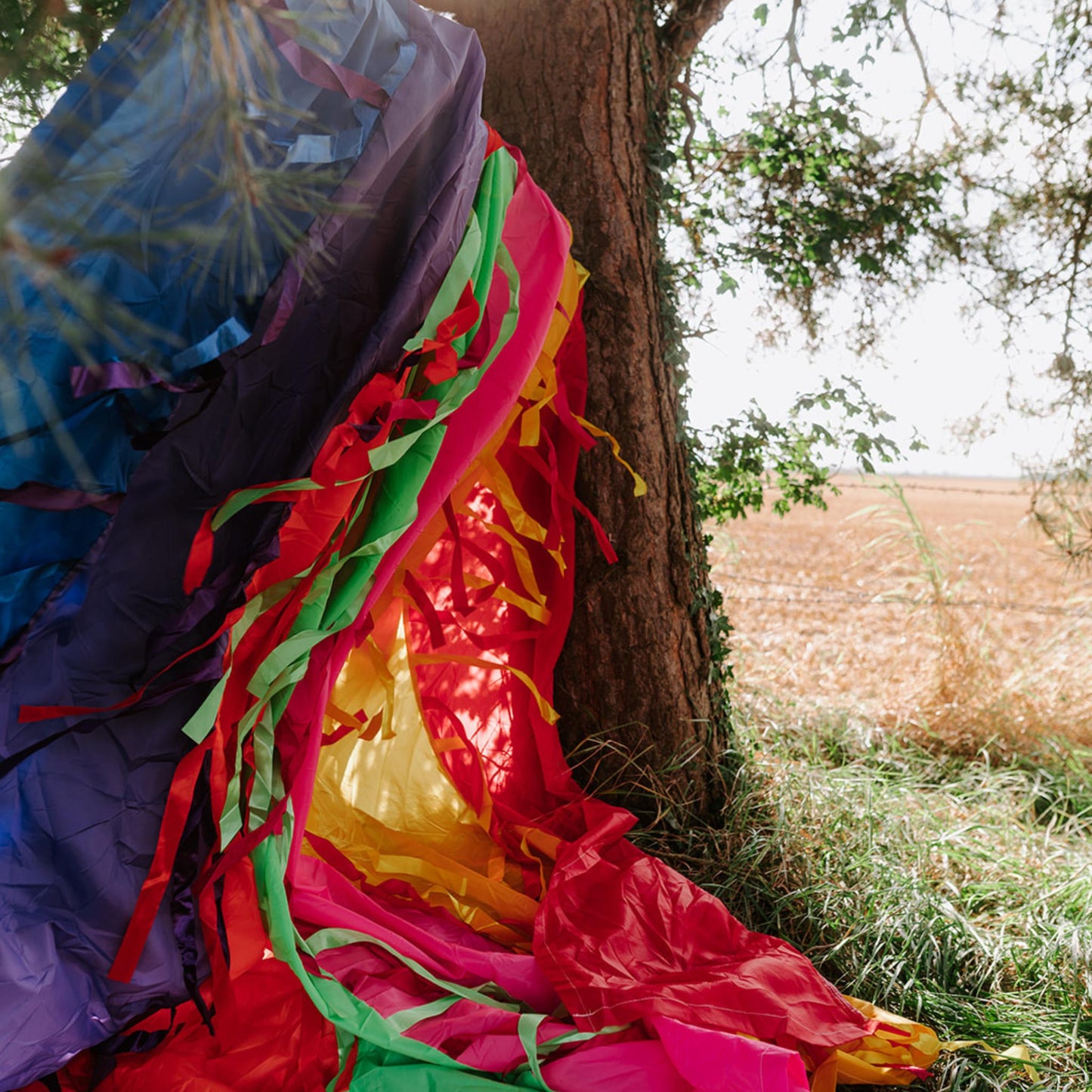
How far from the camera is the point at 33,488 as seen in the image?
934 mm

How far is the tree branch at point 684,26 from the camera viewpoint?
213 centimetres

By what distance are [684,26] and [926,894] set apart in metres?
2.02

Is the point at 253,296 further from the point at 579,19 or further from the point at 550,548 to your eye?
the point at 579,19

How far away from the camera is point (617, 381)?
187cm

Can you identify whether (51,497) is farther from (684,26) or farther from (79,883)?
(684,26)

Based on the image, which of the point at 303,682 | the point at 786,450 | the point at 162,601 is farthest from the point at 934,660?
the point at 162,601

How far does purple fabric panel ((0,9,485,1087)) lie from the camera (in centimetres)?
102

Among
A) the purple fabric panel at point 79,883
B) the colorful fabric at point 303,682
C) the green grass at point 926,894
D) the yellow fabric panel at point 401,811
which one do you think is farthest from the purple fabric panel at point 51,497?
the green grass at point 926,894

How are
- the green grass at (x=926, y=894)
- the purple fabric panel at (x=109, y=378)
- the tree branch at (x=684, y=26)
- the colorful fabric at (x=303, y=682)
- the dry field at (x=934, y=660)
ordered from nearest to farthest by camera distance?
the purple fabric panel at (x=109, y=378) → the colorful fabric at (x=303, y=682) → the green grass at (x=926, y=894) → the tree branch at (x=684, y=26) → the dry field at (x=934, y=660)

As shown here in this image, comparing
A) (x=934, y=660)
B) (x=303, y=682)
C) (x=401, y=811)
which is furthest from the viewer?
(x=934, y=660)

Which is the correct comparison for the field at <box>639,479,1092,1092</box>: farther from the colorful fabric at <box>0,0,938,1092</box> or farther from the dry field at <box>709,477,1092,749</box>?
the colorful fabric at <box>0,0,938,1092</box>

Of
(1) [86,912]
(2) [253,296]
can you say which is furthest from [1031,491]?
(1) [86,912]

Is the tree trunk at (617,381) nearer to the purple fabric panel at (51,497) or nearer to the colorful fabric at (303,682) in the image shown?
the colorful fabric at (303,682)

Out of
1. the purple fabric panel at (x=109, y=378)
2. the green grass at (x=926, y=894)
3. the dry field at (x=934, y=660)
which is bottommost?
the green grass at (x=926, y=894)
